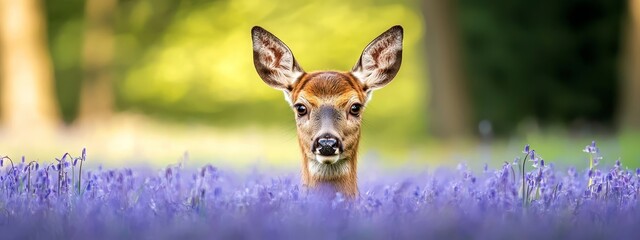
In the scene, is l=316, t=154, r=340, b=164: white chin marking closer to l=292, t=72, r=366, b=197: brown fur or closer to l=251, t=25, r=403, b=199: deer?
l=251, t=25, r=403, b=199: deer

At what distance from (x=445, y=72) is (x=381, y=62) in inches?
515

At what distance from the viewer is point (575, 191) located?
17.8ft

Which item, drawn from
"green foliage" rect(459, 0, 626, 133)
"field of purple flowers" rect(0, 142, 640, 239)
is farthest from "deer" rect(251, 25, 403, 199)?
"green foliage" rect(459, 0, 626, 133)

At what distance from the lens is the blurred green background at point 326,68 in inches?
641

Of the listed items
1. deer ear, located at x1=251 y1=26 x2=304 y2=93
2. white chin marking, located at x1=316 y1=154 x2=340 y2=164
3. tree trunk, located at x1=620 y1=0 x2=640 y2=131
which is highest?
tree trunk, located at x1=620 y1=0 x2=640 y2=131

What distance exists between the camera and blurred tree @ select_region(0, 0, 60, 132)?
2073cm

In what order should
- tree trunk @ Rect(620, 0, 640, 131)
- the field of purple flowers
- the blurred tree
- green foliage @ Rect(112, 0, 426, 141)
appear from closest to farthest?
the field of purple flowers, tree trunk @ Rect(620, 0, 640, 131), the blurred tree, green foliage @ Rect(112, 0, 426, 141)

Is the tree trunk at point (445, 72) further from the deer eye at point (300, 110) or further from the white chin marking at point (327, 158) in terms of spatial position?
the white chin marking at point (327, 158)

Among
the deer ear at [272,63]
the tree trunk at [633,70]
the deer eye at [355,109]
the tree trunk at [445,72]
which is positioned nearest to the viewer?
the deer eye at [355,109]

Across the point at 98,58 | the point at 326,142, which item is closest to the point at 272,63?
the point at 326,142

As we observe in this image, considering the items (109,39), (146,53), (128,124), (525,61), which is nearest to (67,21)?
(146,53)

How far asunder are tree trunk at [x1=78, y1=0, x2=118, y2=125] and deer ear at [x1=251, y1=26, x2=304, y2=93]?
20815 mm

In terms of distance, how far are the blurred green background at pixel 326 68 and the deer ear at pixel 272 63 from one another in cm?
526

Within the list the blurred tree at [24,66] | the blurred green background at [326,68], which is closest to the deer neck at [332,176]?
the blurred green background at [326,68]
